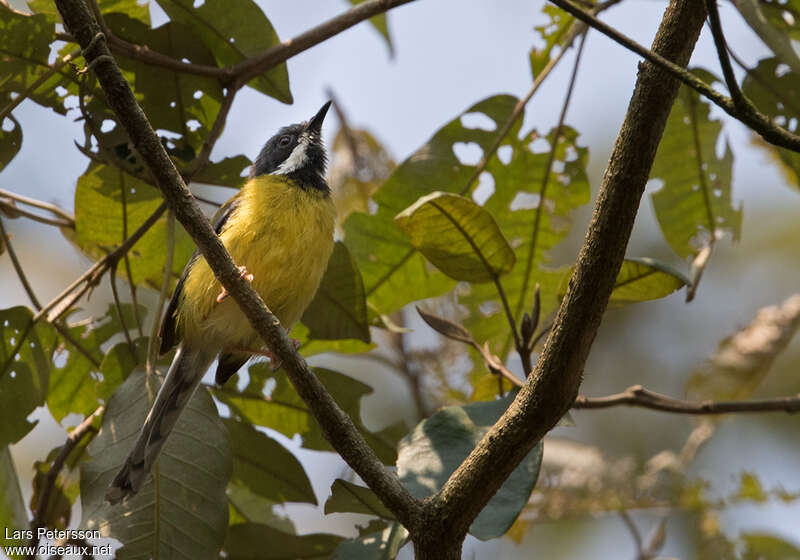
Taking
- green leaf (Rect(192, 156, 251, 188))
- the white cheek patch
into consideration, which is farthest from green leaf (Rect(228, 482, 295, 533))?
the white cheek patch

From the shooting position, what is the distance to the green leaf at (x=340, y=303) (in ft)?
10.7

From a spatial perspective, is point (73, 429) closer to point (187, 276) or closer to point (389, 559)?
point (187, 276)

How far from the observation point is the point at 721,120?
3.70 metres

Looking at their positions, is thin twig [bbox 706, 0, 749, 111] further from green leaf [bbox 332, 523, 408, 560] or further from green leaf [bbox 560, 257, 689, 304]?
green leaf [bbox 332, 523, 408, 560]

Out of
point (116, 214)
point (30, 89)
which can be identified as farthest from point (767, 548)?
point (30, 89)

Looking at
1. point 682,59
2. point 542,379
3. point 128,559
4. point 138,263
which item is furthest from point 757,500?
point 138,263

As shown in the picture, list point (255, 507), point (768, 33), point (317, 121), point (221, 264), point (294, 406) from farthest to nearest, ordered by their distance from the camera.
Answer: point (317, 121) < point (255, 507) < point (294, 406) < point (768, 33) < point (221, 264)

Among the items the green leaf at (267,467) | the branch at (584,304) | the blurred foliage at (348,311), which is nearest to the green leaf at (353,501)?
the blurred foliage at (348,311)

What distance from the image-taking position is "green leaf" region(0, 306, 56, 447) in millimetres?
2982

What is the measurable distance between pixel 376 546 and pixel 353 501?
0.16 metres

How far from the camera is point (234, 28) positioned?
3.21m

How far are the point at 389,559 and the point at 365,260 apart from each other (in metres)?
1.39

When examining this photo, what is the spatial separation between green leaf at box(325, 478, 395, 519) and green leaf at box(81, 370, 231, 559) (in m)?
0.37

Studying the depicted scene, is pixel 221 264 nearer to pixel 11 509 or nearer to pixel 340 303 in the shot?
pixel 340 303
